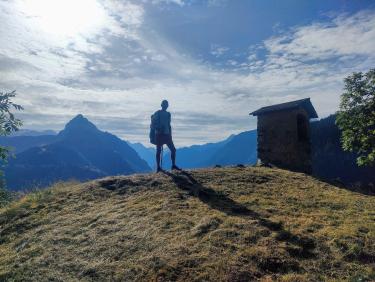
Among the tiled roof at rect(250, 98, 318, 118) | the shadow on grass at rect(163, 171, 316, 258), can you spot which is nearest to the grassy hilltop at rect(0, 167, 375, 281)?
the shadow on grass at rect(163, 171, 316, 258)

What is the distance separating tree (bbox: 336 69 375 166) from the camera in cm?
1724

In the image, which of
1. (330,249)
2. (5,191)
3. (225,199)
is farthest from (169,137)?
(330,249)

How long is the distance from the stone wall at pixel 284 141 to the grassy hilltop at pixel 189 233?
22.6 ft

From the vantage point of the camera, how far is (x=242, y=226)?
456 inches

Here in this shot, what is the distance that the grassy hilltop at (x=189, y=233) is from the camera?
915 centimetres

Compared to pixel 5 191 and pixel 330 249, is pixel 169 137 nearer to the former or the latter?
pixel 5 191

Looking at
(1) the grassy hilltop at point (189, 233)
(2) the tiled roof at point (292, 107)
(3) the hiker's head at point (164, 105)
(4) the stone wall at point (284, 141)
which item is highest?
(2) the tiled roof at point (292, 107)

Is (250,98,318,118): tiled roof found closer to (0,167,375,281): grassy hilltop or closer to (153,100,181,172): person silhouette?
(0,167,375,281): grassy hilltop

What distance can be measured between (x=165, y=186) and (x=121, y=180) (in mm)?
2920

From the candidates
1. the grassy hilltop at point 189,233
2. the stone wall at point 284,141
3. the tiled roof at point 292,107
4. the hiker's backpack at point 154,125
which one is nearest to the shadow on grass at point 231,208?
the grassy hilltop at point 189,233

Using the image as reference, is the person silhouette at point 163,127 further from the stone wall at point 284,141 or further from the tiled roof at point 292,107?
the tiled roof at point 292,107

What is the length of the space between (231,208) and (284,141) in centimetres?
1292

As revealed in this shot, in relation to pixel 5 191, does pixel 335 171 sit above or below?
below

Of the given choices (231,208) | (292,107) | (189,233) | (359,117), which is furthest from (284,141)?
(189,233)
